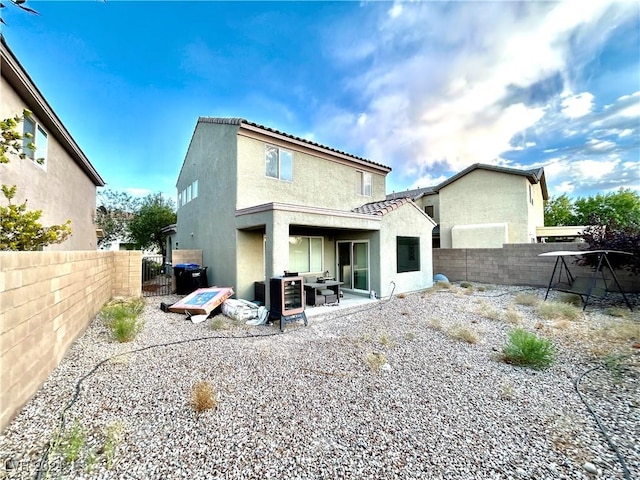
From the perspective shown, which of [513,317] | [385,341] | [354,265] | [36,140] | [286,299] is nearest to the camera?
[385,341]

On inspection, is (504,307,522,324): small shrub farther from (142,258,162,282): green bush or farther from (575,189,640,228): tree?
(575,189,640,228): tree

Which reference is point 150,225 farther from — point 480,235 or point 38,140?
point 480,235

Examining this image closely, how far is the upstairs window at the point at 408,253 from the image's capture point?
1211 centimetres

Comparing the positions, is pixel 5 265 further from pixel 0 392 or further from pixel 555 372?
pixel 555 372

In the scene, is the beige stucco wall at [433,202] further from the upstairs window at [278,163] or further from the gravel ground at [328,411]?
the gravel ground at [328,411]

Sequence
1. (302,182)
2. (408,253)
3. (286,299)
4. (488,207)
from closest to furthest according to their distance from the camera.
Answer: (286,299)
(302,182)
(408,253)
(488,207)

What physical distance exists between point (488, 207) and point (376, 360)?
20486 mm

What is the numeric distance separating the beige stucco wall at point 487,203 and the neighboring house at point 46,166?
2464cm

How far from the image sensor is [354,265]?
12211 millimetres

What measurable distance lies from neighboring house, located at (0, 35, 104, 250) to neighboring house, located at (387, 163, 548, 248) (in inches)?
956

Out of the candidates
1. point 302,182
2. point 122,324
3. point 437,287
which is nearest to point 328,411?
point 122,324

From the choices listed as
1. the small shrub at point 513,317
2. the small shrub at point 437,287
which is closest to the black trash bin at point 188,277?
the small shrub at point 437,287

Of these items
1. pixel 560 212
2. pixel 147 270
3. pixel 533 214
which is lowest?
pixel 147 270

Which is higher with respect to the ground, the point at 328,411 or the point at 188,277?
the point at 188,277
